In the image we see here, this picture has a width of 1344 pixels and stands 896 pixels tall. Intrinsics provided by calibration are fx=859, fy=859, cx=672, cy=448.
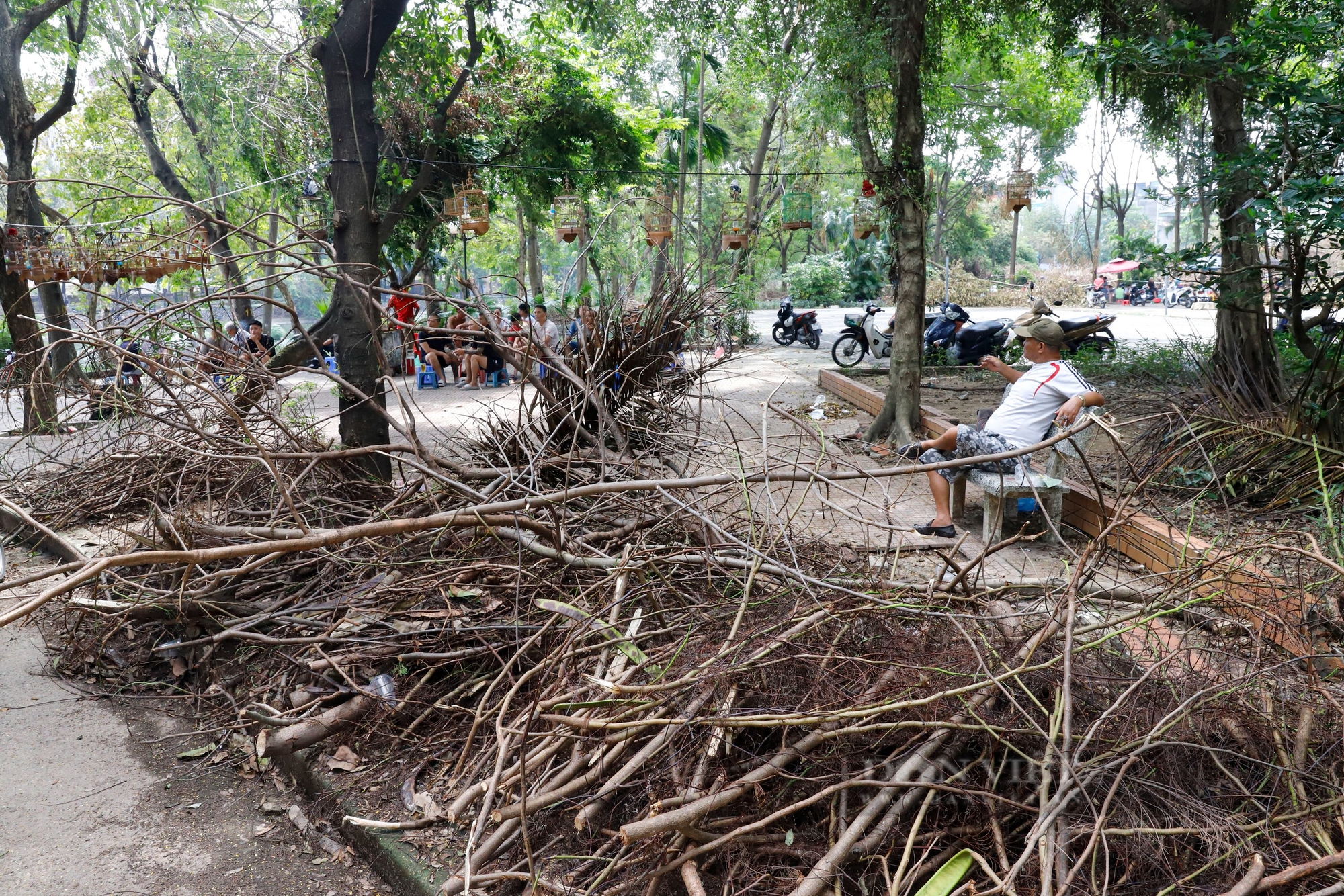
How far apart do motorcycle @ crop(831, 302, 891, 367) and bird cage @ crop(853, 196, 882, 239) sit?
2.28 metres

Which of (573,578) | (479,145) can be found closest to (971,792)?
(573,578)

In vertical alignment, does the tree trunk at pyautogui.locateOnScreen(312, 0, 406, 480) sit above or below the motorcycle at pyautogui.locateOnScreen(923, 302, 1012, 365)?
above

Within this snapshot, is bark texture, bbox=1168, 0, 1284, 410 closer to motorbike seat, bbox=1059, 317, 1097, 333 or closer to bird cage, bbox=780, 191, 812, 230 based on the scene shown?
motorbike seat, bbox=1059, 317, 1097, 333

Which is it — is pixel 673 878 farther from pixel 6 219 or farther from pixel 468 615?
pixel 6 219

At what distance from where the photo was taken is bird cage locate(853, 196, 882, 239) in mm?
10297

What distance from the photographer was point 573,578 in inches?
127

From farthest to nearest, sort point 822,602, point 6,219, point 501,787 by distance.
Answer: point 6,219 < point 822,602 < point 501,787

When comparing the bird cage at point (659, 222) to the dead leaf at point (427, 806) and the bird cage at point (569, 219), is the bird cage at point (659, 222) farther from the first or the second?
the dead leaf at point (427, 806)

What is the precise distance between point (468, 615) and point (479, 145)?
10.1 metres

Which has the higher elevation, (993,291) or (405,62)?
(405,62)

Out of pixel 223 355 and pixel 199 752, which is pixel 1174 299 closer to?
pixel 223 355

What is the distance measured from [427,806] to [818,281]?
28.6m

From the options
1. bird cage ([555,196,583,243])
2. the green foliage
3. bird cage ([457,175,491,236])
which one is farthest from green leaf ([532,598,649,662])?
the green foliage

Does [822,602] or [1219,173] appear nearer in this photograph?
[822,602]
